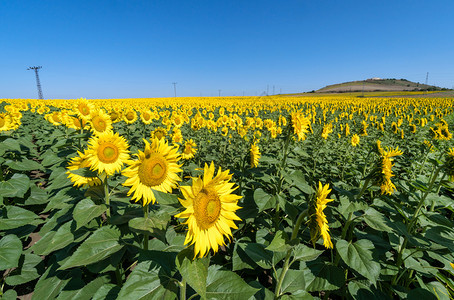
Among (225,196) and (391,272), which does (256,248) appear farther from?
(391,272)

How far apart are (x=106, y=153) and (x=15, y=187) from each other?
1.53 m

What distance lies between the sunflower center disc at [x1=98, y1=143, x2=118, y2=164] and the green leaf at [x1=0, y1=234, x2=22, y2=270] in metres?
1.13

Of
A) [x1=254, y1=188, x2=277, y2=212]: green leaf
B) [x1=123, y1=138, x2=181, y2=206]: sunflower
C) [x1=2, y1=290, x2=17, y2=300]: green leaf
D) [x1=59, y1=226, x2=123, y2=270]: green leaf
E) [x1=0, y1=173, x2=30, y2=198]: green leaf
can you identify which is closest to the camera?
[x1=59, y1=226, x2=123, y2=270]: green leaf

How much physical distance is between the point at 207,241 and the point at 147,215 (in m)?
0.55

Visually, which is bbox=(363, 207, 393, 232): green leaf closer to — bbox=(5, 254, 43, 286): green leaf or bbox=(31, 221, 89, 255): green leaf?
bbox=(31, 221, 89, 255): green leaf

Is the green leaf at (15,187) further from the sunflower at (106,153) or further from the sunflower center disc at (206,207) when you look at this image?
the sunflower center disc at (206,207)

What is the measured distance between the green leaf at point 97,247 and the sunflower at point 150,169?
0.33 meters

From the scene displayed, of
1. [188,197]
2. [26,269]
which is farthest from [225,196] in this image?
[26,269]

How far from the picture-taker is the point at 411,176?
17.2 feet

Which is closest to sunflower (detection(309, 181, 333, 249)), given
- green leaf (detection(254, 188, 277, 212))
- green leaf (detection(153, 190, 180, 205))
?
green leaf (detection(254, 188, 277, 212))

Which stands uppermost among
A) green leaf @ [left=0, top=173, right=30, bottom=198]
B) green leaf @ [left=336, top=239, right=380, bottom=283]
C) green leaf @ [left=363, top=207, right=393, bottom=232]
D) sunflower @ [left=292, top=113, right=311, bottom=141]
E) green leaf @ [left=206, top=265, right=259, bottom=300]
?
sunflower @ [left=292, top=113, right=311, bottom=141]

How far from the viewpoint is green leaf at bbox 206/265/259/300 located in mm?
1322

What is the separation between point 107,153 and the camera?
212 cm

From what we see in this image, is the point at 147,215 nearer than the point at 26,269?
Yes
